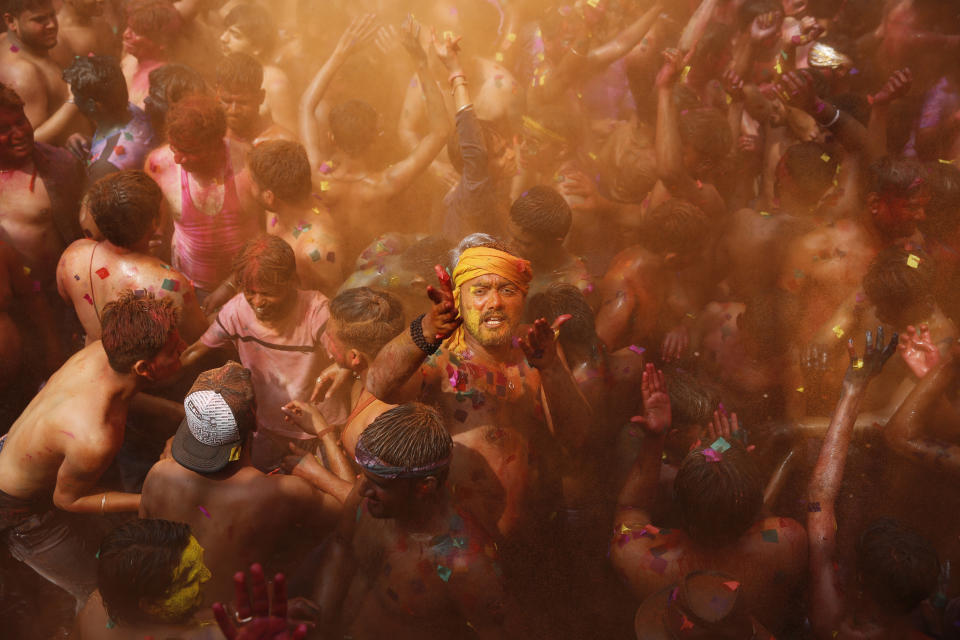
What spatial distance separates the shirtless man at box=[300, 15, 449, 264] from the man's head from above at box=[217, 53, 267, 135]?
54 centimetres

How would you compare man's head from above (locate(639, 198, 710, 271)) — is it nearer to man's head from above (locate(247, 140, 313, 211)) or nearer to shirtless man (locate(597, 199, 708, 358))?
shirtless man (locate(597, 199, 708, 358))

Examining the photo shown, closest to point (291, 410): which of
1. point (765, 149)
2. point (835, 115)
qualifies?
point (835, 115)

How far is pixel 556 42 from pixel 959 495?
466 centimetres

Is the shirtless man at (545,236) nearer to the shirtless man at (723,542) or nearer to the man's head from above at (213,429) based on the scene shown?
the shirtless man at (723,542)

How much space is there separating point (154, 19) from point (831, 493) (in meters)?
5.81

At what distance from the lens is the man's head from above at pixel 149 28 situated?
5.23 meters

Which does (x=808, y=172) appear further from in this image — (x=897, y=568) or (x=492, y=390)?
(x=492, y=390)

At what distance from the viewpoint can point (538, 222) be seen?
3.88 m

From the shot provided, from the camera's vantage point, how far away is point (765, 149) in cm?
564

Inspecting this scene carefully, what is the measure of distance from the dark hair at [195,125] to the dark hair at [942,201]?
15.1 ft

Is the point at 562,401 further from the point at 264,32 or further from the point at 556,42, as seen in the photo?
the point at 264,32

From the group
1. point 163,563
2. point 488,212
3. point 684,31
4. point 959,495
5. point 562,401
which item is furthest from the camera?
point 684,31

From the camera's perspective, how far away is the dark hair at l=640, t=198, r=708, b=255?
404 centimetres

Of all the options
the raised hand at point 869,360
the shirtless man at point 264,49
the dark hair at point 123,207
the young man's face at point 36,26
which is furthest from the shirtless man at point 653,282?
the young man's face at point 36,26
